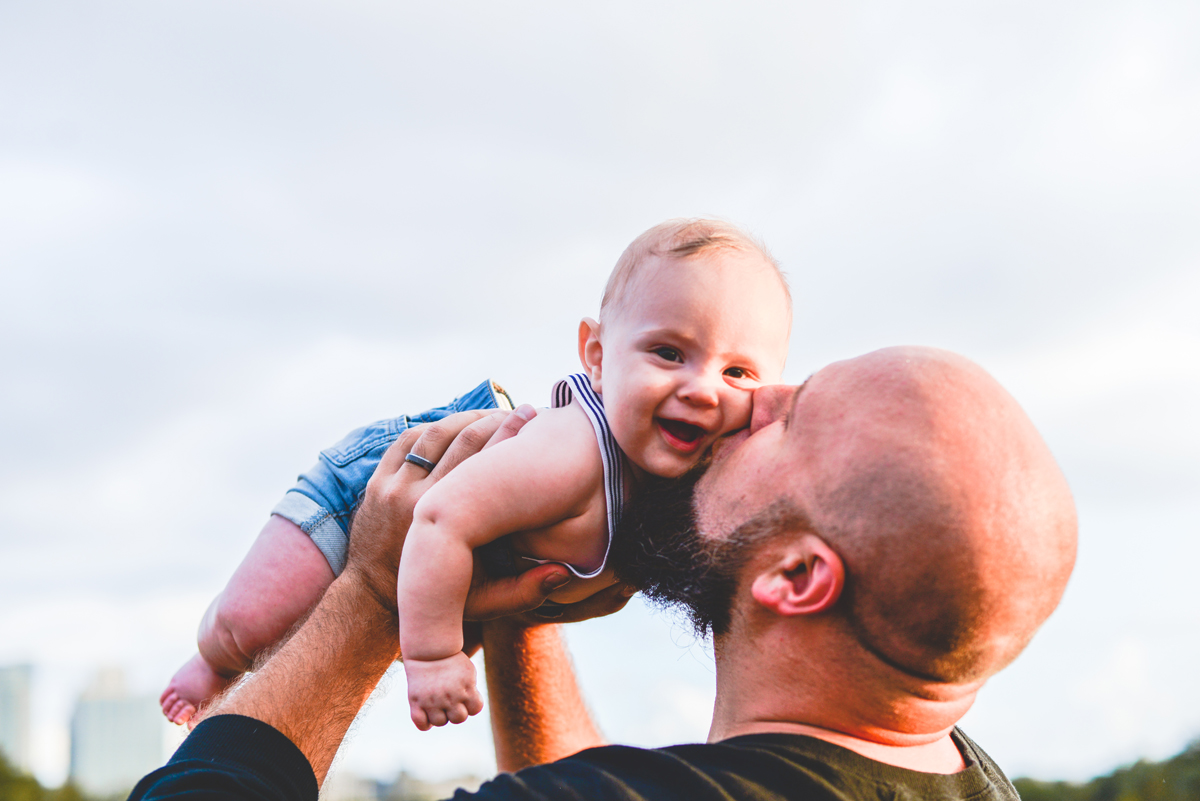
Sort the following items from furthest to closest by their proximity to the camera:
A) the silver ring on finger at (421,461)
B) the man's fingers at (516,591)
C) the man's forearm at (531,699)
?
1. the man's forearm at (531,699)
2. the silver ring on finger at (421,461)
3. the man's fingers at (516,591)

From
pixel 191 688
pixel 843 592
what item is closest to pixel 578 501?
pixel 843 592

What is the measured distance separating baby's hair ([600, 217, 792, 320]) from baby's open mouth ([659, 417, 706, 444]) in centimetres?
40

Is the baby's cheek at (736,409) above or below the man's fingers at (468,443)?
above

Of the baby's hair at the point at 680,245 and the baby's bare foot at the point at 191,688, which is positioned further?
the baby's bare foot at the point at 191,688

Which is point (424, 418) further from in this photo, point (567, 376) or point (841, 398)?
point (841, 398)

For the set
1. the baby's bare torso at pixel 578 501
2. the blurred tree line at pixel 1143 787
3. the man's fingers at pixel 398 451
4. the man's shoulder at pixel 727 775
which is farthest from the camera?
the blurred tree line at pixel 1143 787

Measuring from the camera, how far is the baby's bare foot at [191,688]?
2986mm

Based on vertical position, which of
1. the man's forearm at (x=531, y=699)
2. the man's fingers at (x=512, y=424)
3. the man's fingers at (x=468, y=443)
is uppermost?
the man's fingers at (x=512, y=424)

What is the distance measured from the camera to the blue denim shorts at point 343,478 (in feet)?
9.40

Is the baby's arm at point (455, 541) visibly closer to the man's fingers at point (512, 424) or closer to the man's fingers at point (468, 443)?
the man's fingers at point (512, 424)

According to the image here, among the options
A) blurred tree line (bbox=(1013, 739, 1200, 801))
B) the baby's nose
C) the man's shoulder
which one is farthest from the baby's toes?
blurred tree line (bbox=(1013, 739, 1200, 801))

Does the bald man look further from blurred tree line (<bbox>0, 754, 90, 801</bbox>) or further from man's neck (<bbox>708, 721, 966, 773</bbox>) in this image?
blurred tree line (<bbox>0, 754, 90, 801</bbox>)

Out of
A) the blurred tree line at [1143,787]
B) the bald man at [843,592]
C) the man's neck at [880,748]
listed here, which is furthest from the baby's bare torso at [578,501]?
the blurred tree line at [1143,787]

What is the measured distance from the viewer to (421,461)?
8.76ft
